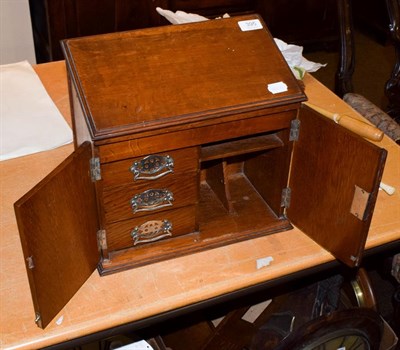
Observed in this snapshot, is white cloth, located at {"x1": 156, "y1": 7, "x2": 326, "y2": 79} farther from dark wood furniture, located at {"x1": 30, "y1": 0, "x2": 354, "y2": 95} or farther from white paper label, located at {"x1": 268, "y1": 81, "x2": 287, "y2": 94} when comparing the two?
dark wood furniture, located at {"x1": 30, "y1": 0, "x2": 354, "y2": 95}

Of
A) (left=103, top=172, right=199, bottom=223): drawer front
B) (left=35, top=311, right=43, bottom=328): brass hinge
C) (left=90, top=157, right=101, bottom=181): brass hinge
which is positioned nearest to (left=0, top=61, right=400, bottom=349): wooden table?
(left=35, top=311, right=43, bottom=328): brass hinge

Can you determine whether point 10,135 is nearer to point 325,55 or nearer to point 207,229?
point 207,229

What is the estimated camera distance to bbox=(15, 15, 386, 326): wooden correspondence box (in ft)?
3.70

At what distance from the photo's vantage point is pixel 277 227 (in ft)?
4.59

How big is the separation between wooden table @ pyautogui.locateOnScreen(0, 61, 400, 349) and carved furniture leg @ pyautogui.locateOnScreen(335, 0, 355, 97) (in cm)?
61

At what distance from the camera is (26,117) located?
5.48 feet

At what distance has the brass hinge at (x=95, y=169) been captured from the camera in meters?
1.14

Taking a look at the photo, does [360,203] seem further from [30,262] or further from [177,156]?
[30,262]

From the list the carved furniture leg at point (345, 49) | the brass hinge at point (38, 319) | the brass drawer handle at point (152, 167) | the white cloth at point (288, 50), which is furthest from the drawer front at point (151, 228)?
the carved furniture leg at point (345, 49)

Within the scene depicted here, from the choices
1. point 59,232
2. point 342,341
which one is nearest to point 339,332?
point 342,341

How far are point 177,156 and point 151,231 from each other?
179mm

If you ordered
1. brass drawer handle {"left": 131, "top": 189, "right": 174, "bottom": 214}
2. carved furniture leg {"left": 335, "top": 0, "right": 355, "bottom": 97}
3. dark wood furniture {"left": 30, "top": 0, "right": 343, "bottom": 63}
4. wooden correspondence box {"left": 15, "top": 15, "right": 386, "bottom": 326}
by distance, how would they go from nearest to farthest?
wooden correspondence box {"left": 15, "top": 15, "right": 386, "bottom": 326} < brass drawer handle {"left": 131, "top": 189, "right": 174, "bottom": 214} < carved furniture leg {"left": 335, "top": 0, "right": 355, "bottom": 97} < dark wood furniture {"left": 30, "top": 0, "right": 343, "bottom": 63}

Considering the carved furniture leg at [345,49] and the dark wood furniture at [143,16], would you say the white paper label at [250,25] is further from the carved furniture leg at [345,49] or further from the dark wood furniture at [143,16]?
the dark wood furniture at [143,16]

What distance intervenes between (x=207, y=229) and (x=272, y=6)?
2183mm
